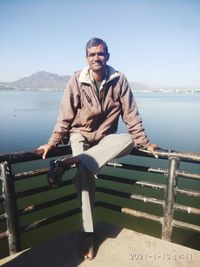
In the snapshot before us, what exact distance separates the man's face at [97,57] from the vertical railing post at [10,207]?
1638 mm

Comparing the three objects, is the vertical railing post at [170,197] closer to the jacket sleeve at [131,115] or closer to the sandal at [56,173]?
the jacket sleeve at [131,115]

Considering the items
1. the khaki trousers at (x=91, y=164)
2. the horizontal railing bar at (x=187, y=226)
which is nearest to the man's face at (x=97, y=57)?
the khaki trousers at (x=91, y=164)

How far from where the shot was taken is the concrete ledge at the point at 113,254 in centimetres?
282

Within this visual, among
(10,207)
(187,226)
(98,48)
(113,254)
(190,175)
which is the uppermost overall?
(98,48)

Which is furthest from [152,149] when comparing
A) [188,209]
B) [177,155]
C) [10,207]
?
[10,207]

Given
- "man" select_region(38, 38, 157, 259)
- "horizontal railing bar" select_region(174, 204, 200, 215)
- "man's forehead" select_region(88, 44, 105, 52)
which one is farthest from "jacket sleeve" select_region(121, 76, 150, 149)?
"horizontal railing bar" select_region(174, 204, 200, 215)

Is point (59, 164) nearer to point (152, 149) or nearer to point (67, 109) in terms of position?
point (67, 109)

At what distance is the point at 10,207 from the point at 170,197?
1.87m

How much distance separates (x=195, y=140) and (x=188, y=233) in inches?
625

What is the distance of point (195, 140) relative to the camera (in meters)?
23.7

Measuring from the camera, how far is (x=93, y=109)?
3369 mm

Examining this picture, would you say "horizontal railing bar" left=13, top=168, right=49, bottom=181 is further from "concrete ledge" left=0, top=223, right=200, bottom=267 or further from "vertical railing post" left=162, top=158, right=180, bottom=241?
"vertical railing post" left=162, top=158, right=180, bottom=241

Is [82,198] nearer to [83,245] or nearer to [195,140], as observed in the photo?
[83,245]

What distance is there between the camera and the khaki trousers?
2.87 metres
